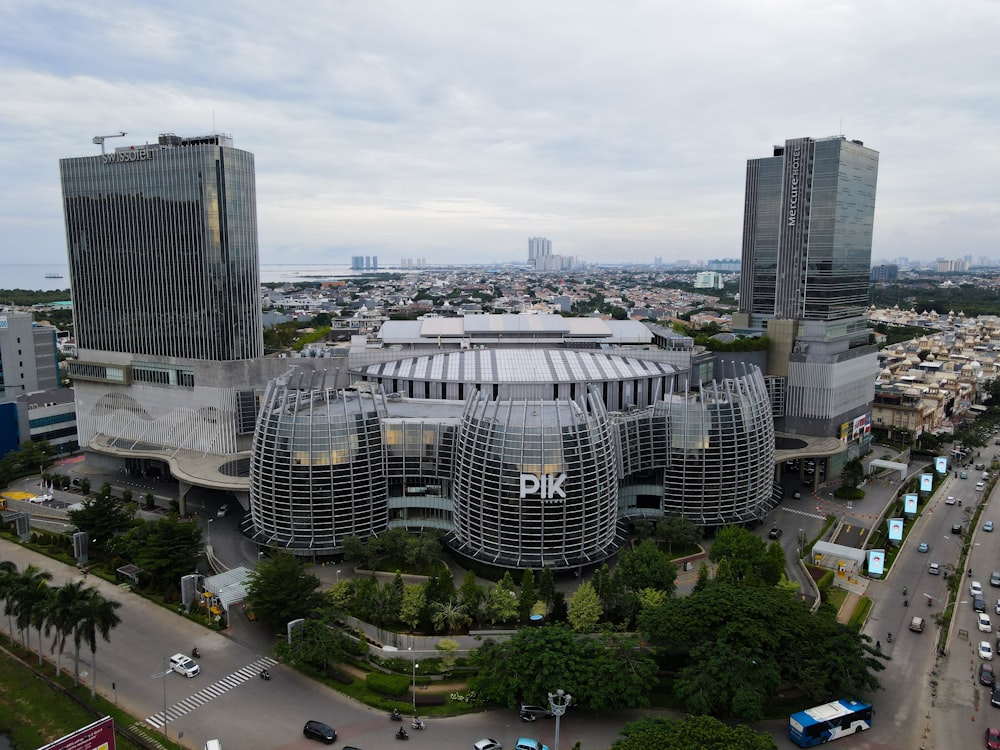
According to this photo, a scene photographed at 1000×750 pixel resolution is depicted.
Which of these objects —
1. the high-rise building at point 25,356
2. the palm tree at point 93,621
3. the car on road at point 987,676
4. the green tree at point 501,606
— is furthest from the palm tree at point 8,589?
the car on road at point 987,676

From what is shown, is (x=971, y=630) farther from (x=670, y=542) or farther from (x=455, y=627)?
(x=455, y=627)

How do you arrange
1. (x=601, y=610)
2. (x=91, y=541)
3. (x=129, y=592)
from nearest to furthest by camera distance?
(x=601, y=610)
(x=129, y=592)
(x=91, y=541)

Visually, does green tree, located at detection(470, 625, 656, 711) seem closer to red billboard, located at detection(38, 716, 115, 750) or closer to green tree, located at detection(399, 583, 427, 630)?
green tree, located at detection(399, 583, 427, 630)

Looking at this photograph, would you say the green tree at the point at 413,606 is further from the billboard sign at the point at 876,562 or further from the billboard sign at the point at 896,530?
the billboard sign at the point at 896,530

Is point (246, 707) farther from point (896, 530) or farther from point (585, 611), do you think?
point (896, 530)

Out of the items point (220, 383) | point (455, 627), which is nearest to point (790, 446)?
point (455, 627)

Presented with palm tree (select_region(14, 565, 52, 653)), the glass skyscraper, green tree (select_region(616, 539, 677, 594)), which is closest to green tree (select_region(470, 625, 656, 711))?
green tree (select_region(616, 539, 677, 594))
